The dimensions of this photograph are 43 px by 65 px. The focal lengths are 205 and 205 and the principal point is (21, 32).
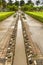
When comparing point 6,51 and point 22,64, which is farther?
point 6,51

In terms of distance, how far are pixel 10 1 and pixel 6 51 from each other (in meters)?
115

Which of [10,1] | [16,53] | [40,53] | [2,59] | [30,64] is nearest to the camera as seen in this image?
[30,64]

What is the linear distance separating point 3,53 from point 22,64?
1.14 m

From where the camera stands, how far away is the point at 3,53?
7156mm

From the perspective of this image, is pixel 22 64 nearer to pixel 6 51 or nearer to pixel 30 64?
pixel 30 64

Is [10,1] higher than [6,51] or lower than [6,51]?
lower

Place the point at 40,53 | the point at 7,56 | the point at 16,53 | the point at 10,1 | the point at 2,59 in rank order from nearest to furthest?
1. the point at 2,59
2. the point at 7,56
3. the point at 40,53
4. the point at 16,53
5. the point at 10,1

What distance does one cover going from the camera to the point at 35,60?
6023mm

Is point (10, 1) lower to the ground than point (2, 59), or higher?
lower

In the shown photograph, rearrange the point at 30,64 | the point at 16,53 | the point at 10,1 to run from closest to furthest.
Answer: the point at 30,64 < the point at 16,53 < the point at 10,1

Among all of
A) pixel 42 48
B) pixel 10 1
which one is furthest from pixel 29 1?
pixel 42 48

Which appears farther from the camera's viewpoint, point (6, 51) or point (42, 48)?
point (42, 48)

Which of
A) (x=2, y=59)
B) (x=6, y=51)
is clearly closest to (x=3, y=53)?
(x=6, y=51)

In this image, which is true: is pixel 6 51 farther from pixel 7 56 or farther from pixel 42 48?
pixel 42 48
